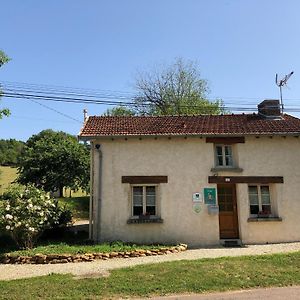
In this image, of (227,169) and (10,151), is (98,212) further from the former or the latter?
(10,151)

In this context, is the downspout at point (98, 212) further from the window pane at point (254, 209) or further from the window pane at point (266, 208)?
the window pane at point (266, 208)

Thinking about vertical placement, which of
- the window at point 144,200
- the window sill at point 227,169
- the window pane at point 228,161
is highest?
the window pane at point 228,161

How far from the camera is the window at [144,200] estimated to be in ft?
49.0

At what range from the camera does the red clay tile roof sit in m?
15.1

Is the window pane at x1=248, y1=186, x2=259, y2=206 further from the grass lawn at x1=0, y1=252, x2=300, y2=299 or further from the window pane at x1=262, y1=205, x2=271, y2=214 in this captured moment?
the grass lawn at x1=0, y1=252, x2=300, y2=299

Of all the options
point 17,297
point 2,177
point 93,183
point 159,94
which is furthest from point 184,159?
point 2,177

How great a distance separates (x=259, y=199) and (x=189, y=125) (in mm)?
4355

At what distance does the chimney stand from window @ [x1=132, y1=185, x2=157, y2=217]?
21.9 ft

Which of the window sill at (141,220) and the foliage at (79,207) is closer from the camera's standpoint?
the window sill at (141,220)

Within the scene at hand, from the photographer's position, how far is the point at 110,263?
442 inches

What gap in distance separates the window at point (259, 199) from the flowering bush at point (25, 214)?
8091 mm

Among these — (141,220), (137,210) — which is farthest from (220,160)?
(141,220)

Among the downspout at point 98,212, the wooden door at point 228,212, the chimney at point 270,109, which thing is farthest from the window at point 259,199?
→ the downspout at point 98,212

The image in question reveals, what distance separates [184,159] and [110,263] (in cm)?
560
